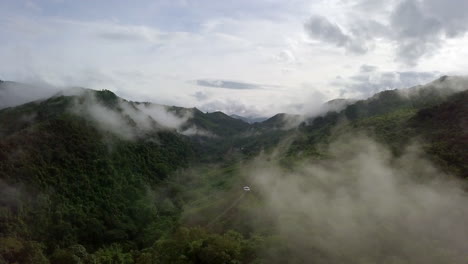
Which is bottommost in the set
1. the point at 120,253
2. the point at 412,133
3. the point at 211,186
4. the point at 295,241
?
the point at 120,253

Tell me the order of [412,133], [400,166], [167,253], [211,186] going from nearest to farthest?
[167,253], [400,166], [412,133], [211,186]

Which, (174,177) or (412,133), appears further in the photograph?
(174,177)

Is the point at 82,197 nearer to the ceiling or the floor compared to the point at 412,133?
nearer to the floor

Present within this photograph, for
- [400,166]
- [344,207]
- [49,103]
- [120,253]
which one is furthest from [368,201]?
[49,103]

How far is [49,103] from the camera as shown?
6993 inches

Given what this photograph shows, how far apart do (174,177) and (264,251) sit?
130971mm

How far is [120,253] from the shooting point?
314 feet

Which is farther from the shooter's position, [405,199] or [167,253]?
A: [405,199]

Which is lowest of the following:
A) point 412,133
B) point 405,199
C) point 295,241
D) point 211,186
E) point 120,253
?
point 120,253

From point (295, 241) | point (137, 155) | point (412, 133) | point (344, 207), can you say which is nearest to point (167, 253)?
point (295, 241)

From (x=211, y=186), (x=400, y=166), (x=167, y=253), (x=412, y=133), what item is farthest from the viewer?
(x=211, y=186)

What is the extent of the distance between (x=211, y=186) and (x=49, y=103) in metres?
96.7

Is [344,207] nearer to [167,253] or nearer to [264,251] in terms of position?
[264,251]

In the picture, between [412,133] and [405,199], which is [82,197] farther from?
[412,133]
